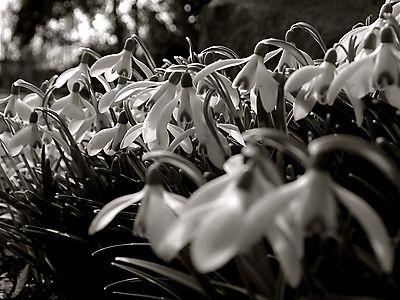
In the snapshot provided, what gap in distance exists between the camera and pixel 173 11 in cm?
→ 1220

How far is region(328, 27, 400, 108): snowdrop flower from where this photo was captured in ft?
4.13

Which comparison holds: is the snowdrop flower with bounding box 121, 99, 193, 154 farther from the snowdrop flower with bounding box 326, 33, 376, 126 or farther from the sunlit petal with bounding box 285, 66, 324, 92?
the snowdrop flower with bounding box 326, 33, 376, 126

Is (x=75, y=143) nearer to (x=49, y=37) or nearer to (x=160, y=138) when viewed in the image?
(x=160, y=138)

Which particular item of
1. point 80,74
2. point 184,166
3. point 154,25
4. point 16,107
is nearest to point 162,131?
point 184,166

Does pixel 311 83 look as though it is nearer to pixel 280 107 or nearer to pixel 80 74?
pixel 280 107

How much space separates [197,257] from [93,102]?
1344mm

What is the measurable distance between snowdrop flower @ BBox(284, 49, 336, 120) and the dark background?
2317 mm

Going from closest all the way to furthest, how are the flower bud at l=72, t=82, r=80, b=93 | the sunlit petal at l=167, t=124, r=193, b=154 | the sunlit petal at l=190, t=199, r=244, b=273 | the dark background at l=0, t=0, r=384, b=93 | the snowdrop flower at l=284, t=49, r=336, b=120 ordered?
the sunlit petal at l=190, t=199, r=244, b=273, the snowdrop flower at l=284, t=49, r=336, b=120, the sunlit petal at l=167, t=124, r=193, b=154, the flower bud at l=72, t=82, r=80, b=93, the dark background at l=0, t=0, r=384, b=93

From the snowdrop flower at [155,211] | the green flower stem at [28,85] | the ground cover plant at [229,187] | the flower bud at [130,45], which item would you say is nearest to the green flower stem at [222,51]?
the ground cover plant at [229,187]

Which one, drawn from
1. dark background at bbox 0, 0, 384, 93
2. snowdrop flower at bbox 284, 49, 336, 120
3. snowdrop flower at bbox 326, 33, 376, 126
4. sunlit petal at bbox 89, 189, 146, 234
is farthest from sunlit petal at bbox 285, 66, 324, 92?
dark background at bbox 0, 0, 384, 93

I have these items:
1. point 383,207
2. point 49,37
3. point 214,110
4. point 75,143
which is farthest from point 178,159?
point 49,37

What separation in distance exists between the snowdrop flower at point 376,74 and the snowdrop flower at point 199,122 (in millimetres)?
245

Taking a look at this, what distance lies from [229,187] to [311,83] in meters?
0.66

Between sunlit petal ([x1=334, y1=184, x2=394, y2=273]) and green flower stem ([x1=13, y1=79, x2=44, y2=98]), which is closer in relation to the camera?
sunlit petal ([x1=334, y1=184, x2=394, y2=273])
